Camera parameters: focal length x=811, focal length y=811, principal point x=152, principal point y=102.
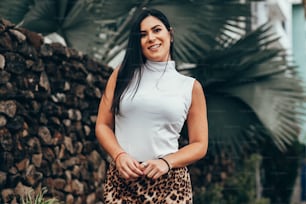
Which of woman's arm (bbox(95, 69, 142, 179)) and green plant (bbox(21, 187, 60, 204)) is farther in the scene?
green plant (bbox(21, 187, 60, 204))

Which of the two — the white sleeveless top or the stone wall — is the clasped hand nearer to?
the white sleeveless top

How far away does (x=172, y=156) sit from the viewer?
7.76 feet

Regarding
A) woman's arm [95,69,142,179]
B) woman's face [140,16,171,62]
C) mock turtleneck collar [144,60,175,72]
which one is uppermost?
woman's face [140,16,171,62]

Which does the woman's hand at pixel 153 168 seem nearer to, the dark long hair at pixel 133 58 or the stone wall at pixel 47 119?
the dark long hair at pixel 133 58

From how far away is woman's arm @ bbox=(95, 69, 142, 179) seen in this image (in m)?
2.27

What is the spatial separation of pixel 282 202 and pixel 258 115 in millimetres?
3816

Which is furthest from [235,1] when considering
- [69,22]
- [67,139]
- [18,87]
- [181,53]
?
[18,87]

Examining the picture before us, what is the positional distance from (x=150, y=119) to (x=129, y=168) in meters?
0.17

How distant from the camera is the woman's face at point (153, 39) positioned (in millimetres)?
2416

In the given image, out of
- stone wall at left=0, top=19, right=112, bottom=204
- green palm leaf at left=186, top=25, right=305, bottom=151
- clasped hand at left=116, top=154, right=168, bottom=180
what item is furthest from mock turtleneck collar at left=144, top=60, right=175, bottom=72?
green palm leaf at left=186, top=25, right=305, bottom=151

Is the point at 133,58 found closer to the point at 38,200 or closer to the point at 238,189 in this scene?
the point at 38,200

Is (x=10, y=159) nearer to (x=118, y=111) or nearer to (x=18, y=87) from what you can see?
(x=18, y=87)

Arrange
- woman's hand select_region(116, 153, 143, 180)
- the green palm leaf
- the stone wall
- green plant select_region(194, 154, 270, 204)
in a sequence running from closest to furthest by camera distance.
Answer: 1. woman's hand select_region(116, 153, 143, 180)
2. the stone wall
3. the green palm leaf
4. green plant select_region(194, 154, 270, 204)

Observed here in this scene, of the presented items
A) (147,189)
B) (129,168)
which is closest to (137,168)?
(129,168)
